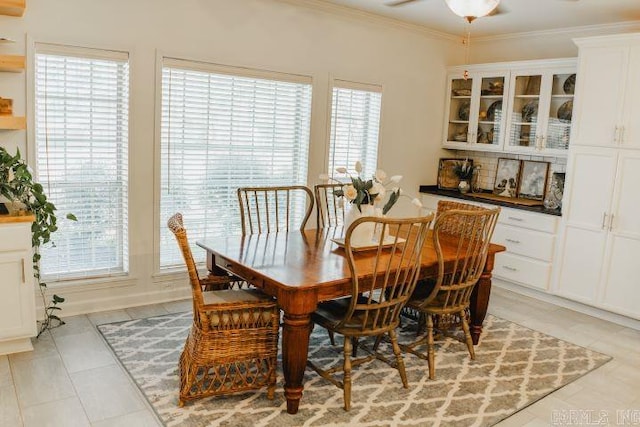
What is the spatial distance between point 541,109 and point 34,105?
4237mm

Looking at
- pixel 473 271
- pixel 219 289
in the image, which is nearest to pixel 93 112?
pixel 219 289

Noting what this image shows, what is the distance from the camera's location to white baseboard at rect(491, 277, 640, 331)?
442cm

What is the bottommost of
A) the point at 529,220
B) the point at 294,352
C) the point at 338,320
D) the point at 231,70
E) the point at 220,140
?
the point at 294,352

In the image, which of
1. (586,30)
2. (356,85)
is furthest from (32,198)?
(586,30)

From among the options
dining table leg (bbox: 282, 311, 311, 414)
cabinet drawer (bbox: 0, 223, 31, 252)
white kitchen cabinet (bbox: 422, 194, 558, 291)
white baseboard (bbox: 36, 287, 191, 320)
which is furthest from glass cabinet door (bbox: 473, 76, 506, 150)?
cabinet drawer (bbox: 0, 223, 31, 252)

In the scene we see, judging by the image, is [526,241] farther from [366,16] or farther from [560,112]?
[366,16]

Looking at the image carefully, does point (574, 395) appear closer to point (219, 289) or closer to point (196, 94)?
point (219, 289)

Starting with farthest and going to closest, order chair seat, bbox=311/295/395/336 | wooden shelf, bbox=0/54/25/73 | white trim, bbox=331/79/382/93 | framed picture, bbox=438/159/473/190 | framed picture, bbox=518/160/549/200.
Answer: framed picture, bbox=438/159/473/190, framed picture, bbox=518/160/549/200, white trim, bbox=331/79/382/93, wooden shelf, bbox=0/54/25/73, chair seat, bbox=311/295/395/336

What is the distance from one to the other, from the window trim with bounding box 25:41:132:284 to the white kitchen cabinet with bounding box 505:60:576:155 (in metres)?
3.56

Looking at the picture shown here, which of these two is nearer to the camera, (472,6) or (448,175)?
(472,6)

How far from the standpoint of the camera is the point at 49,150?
375cm

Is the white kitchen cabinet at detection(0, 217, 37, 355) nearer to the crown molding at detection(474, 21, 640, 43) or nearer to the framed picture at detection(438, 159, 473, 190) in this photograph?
the framed picture at detection(438, 159, 473, 190)

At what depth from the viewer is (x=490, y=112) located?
564 centimetres

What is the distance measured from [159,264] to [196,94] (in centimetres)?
137
